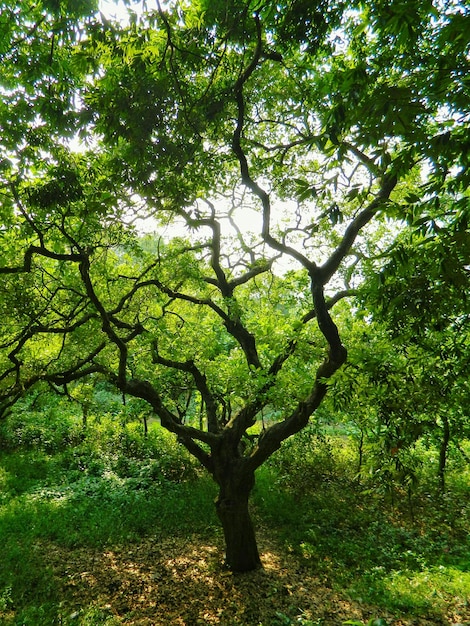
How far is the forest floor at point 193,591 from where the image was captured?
5711mm

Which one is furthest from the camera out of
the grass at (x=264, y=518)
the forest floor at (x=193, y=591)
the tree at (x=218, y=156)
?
the grass at (x=264, y=518)

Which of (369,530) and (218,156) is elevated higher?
(218,156)

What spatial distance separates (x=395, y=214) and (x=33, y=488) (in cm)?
1252

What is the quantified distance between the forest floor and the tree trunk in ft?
0.81

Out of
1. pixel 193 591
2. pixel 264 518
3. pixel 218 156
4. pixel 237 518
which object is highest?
pixel 218 156

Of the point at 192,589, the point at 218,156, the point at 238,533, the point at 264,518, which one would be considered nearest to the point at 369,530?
the point at 264,518

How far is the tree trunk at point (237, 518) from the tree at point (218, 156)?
26 millimetres

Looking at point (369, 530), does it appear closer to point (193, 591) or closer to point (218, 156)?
point (193, 591)

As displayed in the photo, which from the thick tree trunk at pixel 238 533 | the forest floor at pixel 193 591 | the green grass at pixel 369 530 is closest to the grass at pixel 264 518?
the green grass at pixel 369 530

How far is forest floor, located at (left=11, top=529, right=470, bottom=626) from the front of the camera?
5.71 m

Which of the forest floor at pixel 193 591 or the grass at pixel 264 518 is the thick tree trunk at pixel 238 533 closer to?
the forest floor at pixel 193 591

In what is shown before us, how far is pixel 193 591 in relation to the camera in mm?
6609

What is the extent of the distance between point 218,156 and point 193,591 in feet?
24.3

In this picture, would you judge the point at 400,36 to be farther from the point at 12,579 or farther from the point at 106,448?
the point at 106,448
